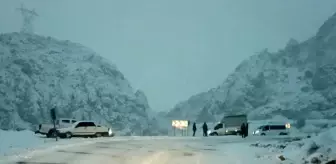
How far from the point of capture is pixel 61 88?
5187 inches

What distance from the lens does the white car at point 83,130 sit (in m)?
41.5

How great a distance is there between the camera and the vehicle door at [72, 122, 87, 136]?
41.8 meters

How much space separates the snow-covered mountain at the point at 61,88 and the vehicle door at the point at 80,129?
7675 cm

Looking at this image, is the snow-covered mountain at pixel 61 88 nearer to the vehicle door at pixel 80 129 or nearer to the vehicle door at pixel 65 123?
the vehicle door at pixel 65 123

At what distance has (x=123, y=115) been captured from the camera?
133750mm

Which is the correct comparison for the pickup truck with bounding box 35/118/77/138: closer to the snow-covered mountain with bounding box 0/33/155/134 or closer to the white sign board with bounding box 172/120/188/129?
the white sign board with bounding box 172/120/188/129

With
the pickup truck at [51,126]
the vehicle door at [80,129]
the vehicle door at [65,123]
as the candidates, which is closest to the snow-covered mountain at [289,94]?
the vehicle door at [65,123]

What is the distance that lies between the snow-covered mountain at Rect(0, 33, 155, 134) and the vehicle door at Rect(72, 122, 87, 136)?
76.7m

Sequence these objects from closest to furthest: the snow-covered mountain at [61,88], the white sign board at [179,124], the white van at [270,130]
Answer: the white sign board at [179,124], the white van at [270,130], the snow-covered mountain at [61,88]

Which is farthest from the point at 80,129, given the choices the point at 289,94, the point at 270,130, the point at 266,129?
the point at 289,94

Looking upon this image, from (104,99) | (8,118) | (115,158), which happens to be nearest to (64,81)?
(104,99)

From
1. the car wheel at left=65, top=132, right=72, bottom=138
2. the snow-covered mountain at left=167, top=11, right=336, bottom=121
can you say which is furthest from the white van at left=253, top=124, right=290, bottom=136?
the snow-covered mountain at left=167, top=11, right=336, bottom=121

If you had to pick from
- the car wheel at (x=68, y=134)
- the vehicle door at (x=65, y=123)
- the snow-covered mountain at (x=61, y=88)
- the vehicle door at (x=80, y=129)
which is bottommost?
the car wheel at (x=68, y=134)

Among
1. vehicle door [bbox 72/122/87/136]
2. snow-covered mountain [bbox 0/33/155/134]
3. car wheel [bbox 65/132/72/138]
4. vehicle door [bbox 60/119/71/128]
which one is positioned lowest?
car wheel [bbox 65/132/72/138]
